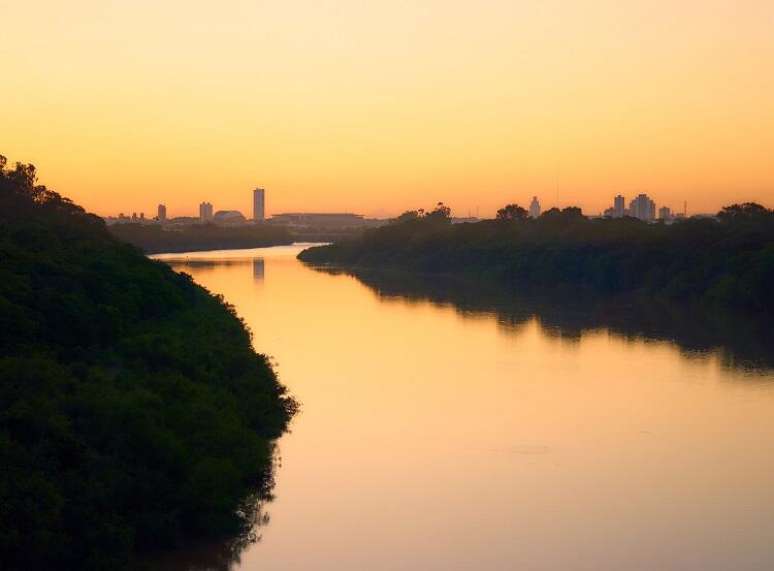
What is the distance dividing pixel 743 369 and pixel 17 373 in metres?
19.2

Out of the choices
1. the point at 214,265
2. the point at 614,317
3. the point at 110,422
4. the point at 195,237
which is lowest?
the point at 614,317

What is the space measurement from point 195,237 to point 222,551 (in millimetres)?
110652

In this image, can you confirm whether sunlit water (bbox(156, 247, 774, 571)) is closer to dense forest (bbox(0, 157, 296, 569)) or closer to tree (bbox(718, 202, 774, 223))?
dense forest (bbox(0, 157, 296, 569))

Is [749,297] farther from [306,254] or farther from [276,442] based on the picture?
[306,254]

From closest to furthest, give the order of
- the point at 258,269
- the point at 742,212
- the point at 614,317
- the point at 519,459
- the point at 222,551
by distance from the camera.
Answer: the point at 222,551 < the point at 519,459 < the point at 614,317 < the point at 742,212 < the point at 258,269

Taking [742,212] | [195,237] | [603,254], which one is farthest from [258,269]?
[195,237]

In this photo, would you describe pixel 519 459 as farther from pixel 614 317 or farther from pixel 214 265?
pixel 214 265

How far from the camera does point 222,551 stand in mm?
11617

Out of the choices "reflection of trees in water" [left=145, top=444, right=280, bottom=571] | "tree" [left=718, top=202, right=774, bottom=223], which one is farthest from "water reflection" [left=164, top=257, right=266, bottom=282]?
"reflection of trees in water" [left=145, top=444, right=280, bottom=571]

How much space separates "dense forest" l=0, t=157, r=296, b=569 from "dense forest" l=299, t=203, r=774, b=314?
27.6m

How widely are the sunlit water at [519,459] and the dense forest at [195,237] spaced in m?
68.5

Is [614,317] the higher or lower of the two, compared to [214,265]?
lower

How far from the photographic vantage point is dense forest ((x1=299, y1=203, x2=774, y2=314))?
43.3m

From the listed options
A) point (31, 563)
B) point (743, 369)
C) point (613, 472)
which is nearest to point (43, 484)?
point (31, 563)
